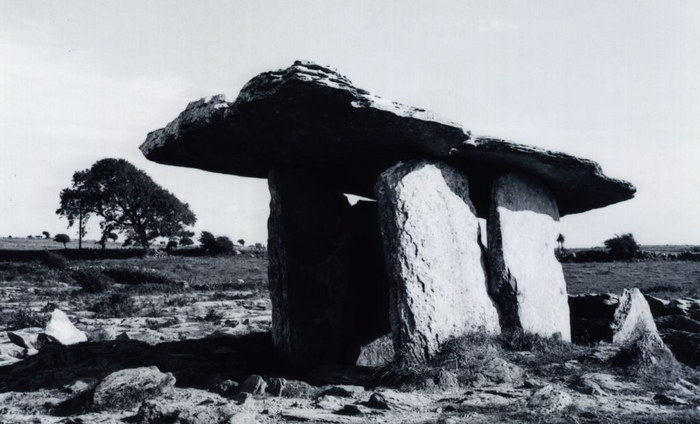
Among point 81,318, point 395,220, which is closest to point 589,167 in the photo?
point 395,220

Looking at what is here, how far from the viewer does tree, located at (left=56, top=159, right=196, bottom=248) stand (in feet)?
150

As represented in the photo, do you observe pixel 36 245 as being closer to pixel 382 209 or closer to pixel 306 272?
pixel 306 272

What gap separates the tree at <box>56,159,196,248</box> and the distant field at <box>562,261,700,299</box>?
29994mm

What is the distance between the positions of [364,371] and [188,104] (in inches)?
151

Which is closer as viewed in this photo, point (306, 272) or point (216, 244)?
point (306, 272)

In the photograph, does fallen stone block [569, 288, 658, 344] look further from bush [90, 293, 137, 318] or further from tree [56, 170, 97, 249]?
tree [56, 170, 97, 249]

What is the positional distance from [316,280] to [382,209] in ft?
6.21

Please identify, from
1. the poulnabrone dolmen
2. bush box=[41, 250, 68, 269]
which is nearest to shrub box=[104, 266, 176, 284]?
bush box=[41, 250, 68, 269]

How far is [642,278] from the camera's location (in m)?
22.7

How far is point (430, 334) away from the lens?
6703 mm

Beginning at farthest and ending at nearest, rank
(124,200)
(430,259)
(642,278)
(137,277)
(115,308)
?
(124,200) < (642,278) < (137,277) < (115,308) < (430,259)

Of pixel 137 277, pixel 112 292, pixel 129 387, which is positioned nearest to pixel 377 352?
pixel 129 387

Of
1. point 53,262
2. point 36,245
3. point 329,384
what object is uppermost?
point 36,245

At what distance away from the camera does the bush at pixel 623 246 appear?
33922mm
